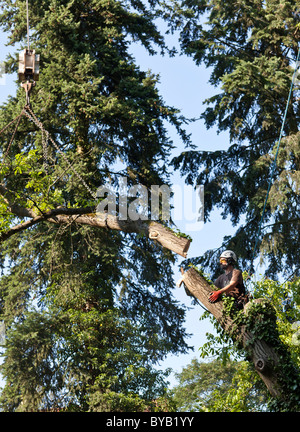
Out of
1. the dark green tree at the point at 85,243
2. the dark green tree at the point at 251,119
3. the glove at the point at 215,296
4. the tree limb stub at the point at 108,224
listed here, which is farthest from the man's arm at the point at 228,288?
the dark green tree at the point at 251,119

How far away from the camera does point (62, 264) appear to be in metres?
14.6

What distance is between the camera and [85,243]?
49.1ft

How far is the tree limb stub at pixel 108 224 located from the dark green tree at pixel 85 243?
778 millimetres

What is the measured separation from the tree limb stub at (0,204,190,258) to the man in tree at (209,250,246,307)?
76 centimetres

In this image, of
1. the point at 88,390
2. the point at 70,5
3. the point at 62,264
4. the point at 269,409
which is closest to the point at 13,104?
the point at 70,5

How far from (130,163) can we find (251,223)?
3.41 m

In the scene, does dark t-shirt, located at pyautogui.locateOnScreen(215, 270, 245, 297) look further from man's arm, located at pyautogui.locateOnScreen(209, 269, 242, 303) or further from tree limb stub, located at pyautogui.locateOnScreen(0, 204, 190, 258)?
tree limb stub, located at pyautogui.locateOnScreen(0, 204, 190, 258)

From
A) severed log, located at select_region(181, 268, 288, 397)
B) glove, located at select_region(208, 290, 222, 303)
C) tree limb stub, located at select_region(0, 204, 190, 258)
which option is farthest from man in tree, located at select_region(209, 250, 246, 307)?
tree limb stub, located at select_region(0, 204, 190, 258)

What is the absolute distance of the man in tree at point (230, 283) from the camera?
8.09 m

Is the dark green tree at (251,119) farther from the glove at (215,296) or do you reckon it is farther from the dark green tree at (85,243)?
the glove at (215,296)
